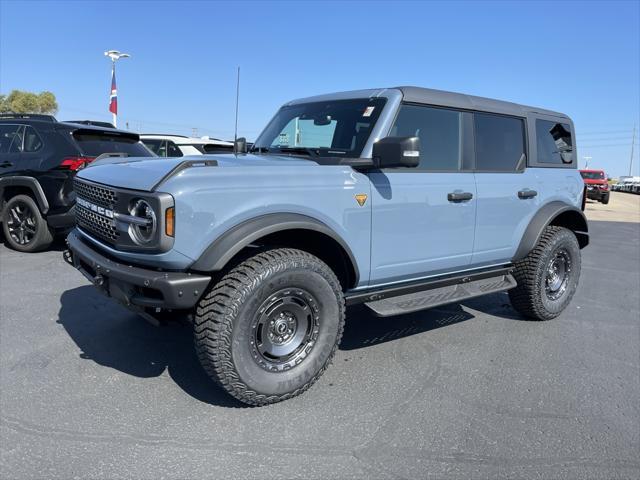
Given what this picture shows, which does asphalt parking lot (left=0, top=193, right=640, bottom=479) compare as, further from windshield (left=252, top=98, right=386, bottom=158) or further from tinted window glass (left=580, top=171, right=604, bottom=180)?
tinted window glass (left=580, top=171, right=604, bottom=180)

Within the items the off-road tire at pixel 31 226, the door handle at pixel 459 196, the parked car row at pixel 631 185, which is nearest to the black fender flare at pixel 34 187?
the off-road tire at pixel 31 226

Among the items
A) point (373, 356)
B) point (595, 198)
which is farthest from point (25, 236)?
point (595, 198)

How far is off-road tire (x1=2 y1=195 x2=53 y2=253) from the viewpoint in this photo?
6617 mm

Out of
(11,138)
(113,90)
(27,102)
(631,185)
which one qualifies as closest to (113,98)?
(113,90)

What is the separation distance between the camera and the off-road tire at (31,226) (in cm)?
662

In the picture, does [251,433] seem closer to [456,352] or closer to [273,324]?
[273,324]

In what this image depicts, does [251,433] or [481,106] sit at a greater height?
[481,106]

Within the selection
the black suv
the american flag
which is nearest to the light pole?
the american flag

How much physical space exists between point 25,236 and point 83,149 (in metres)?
1.54

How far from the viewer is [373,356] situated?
3.80 meters

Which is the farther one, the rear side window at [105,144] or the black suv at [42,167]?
the rear side window at [105,144]

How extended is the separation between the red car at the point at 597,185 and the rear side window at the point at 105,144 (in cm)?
2619

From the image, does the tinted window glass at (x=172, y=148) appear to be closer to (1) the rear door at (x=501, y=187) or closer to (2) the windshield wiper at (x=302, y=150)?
(2) the windshield wiper at (x=302, y=150)

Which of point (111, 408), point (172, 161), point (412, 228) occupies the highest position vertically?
point (172, 161)
